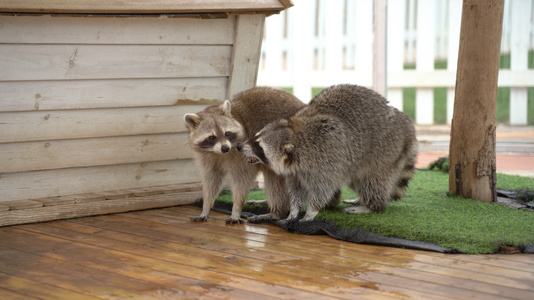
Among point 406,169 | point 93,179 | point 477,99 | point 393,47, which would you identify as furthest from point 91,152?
point 393,47

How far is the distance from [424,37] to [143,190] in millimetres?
3746

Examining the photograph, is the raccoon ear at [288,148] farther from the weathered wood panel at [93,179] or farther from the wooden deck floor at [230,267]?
the weathered wood panel at [93,179]

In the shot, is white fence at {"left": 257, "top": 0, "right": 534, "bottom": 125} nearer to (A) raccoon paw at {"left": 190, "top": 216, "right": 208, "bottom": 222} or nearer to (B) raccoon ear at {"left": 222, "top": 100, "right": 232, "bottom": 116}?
(B) raccoon ear at {"left": 222, "top": 100, "right": 232, "bottom": 116}

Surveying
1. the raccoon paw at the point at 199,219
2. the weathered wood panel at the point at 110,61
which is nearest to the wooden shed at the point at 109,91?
the weathered wood panel at the point at 110,61

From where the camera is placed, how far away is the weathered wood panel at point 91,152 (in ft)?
12.5

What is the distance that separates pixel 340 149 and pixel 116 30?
1.43m

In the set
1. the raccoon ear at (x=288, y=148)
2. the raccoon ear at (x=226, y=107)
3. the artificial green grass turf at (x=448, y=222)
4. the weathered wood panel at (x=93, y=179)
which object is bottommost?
the artificial green grass turf at (x=448, y=222)

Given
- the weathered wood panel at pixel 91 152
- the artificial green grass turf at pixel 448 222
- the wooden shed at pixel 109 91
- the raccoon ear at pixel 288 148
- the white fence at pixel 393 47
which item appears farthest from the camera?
the white fence at pixel 393 47

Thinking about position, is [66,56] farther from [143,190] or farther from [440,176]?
[440,176]

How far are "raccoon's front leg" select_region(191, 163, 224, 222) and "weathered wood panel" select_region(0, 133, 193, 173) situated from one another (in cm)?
49

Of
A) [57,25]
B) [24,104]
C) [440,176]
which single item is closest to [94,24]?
[57,25]

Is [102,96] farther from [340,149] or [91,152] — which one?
[340,149]

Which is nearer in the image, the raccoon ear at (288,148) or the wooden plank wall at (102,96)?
the raccoon ear at (288,148)

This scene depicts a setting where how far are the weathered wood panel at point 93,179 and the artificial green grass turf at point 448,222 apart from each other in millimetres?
567
